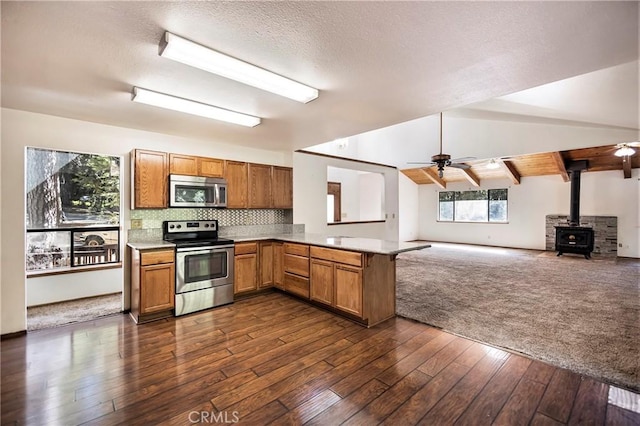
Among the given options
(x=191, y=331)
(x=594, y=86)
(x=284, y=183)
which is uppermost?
(x=594, y=86)

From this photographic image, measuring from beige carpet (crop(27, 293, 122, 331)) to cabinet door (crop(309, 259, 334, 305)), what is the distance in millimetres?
2554

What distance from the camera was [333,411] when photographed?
1823mm

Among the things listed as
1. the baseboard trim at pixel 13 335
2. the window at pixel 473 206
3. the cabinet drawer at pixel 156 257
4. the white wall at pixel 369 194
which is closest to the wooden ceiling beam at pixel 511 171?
the window at pixel 473 206

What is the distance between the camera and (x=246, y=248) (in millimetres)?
4148

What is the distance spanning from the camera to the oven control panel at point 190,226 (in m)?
3.84

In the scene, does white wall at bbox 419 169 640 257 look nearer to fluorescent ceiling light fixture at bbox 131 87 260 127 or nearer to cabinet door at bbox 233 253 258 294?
cabinet door at bbox 233 253 258 294

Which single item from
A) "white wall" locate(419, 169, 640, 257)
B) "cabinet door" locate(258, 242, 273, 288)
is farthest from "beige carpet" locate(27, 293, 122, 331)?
"white wall" locate(419, 169, 640, 257)

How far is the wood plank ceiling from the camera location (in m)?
7.04

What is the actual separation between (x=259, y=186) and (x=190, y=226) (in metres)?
1.24

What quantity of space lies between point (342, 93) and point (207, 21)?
132 cm

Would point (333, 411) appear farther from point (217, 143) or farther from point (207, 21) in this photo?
point (217, 143)

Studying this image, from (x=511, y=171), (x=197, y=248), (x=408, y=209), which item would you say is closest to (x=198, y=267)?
(x=197, y=248)

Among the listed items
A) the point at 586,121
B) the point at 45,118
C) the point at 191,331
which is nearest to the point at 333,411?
the point at 191,331

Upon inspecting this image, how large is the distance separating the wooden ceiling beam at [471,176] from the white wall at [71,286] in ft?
31.4
